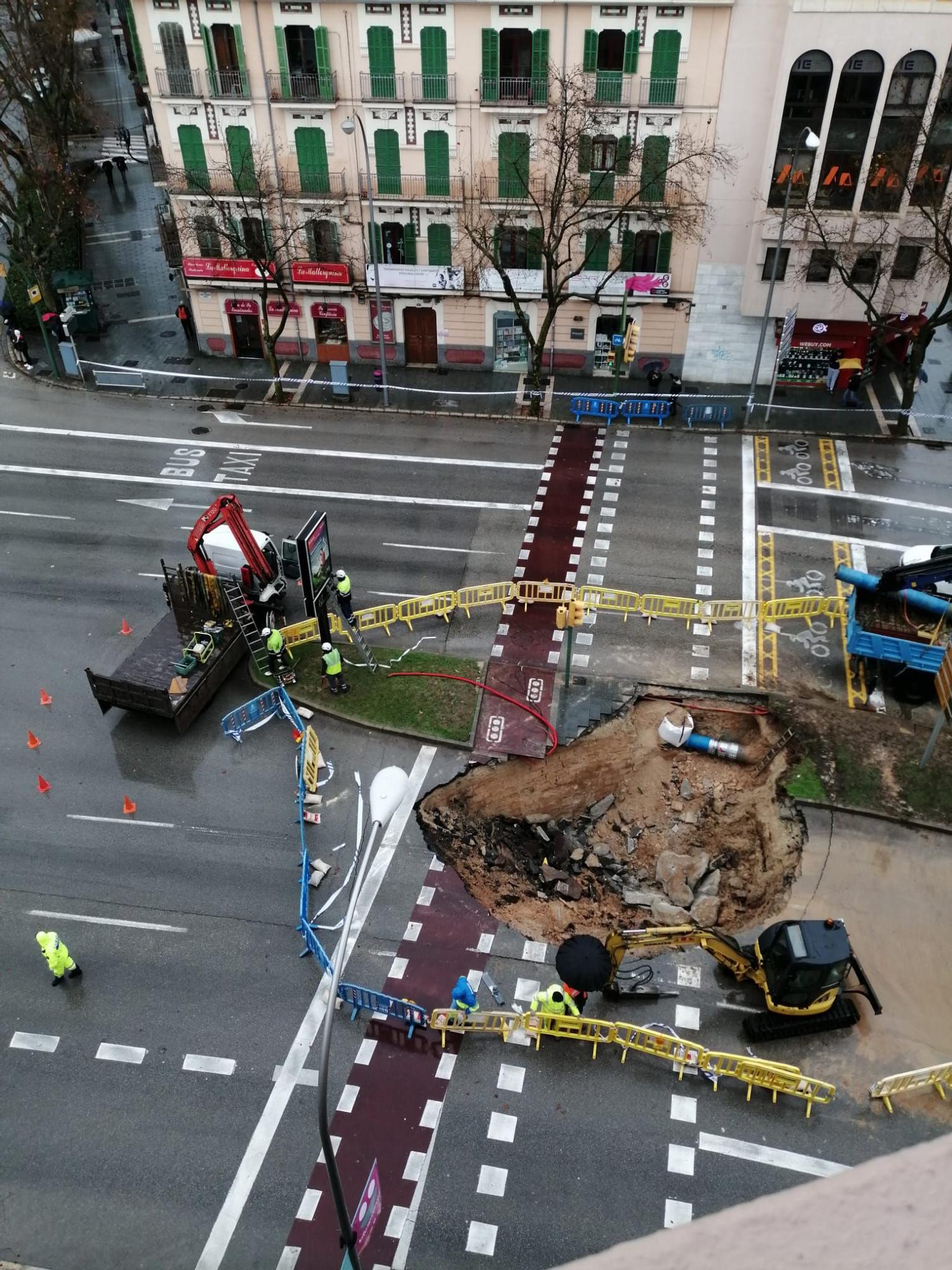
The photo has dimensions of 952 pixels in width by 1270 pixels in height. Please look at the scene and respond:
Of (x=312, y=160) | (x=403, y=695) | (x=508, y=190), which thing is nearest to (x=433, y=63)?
(x=508, y=190)

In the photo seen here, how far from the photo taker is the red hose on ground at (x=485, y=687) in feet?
80.1

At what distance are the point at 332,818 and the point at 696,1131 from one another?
984 cm

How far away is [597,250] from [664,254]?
8.20 ft

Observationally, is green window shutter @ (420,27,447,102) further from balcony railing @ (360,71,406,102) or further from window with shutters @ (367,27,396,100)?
window with shutters @ (367,27,396,100)

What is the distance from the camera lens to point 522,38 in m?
33.8

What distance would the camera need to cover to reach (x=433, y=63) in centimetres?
3444

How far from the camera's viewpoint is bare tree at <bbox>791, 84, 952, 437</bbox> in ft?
107

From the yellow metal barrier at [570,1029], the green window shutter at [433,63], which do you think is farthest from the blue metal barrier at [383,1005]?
the green window shutter at [433,63]

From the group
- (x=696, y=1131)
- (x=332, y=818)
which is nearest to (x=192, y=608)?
(x=332, y=818)

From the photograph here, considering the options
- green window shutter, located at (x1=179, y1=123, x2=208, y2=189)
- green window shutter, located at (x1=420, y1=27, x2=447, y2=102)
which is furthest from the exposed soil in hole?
green window shutter, located at (x1=179, y1=123, x2=208, y2=189)

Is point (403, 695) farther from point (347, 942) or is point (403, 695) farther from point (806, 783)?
point (347, 942)

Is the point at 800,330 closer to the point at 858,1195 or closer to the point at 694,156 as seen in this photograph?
the point at 694,156

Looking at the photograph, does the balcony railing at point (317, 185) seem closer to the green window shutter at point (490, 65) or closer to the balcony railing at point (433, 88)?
the balcony railing at point (433, 88)

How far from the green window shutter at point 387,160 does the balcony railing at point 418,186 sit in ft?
0.08
